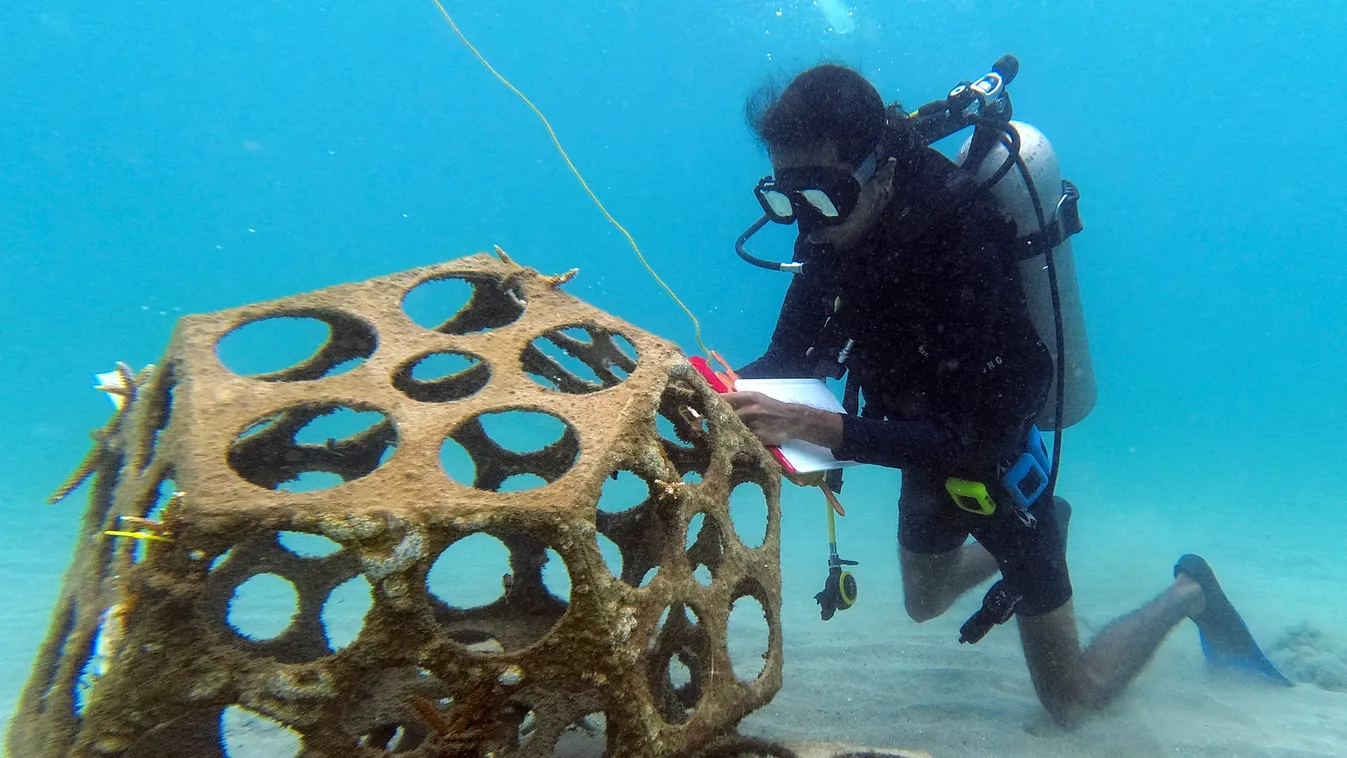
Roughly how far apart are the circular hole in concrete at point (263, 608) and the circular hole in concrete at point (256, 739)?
2.44 m

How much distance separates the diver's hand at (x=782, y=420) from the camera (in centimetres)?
304

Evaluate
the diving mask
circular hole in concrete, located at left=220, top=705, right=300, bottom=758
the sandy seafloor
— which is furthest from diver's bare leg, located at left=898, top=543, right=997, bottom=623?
circular hole in concrete, located at left=220, top=705, right=300, bottom=758

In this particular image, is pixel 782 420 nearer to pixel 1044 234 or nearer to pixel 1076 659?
pixel 1044 234

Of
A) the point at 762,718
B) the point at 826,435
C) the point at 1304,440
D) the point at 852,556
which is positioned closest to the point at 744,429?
the point at 826,435

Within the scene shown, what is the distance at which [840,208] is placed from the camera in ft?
11.3

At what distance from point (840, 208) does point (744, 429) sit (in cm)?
143

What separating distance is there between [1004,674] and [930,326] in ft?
12.3

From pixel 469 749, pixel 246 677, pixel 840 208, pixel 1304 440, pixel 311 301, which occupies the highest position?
pixel 1304 440

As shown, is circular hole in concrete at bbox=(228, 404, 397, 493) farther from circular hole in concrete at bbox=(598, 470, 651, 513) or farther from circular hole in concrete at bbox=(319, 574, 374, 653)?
circular hole in concrete at bbox=(598, 470, 651, 513)

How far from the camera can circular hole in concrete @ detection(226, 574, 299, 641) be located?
728 centimetres

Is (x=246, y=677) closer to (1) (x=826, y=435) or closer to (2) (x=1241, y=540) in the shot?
(1) (x=826, y=435)

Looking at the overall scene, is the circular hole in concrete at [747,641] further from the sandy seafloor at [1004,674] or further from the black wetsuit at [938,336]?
the black wetsuit at [938,336]

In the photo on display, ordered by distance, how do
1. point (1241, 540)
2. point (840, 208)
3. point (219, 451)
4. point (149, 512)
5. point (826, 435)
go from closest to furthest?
point (219, 451) < point (149, 512) < point (826, 435) < point (840, 208) < point (1241, 540)

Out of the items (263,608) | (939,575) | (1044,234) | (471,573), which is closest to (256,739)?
(263,608)
